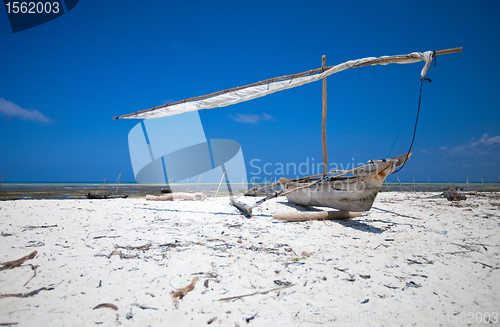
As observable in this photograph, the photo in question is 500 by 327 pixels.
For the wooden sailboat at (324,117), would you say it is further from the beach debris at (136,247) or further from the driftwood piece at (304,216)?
the beach debris at (136,247)

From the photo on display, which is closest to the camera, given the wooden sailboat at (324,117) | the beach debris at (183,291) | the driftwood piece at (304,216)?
the beach debris at (183,291)

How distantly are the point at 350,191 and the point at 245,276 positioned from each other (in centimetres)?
403

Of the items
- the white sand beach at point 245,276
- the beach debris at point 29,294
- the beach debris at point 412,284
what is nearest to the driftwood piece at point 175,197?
the white sand beach at point 245,276

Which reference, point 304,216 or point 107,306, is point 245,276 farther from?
point 304,216

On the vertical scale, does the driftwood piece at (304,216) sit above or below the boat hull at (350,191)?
below

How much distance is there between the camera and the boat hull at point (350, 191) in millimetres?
5090

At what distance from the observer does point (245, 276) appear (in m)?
2.68

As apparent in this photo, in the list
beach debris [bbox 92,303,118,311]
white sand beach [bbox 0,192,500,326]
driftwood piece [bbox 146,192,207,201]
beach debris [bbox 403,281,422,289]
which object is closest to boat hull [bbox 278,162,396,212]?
white sand beach [bbox 0,192,500,326]

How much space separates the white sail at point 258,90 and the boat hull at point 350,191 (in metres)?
2.36

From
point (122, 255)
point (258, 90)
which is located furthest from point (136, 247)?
point (258, 90)

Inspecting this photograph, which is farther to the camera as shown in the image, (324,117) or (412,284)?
(324,117)

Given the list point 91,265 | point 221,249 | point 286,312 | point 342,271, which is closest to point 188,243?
point 221,249

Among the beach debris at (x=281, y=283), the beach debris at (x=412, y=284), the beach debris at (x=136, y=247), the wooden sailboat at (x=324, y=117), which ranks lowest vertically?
the beach debris at (x=412, y=284)

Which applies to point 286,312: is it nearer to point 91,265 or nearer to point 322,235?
point 91,265
